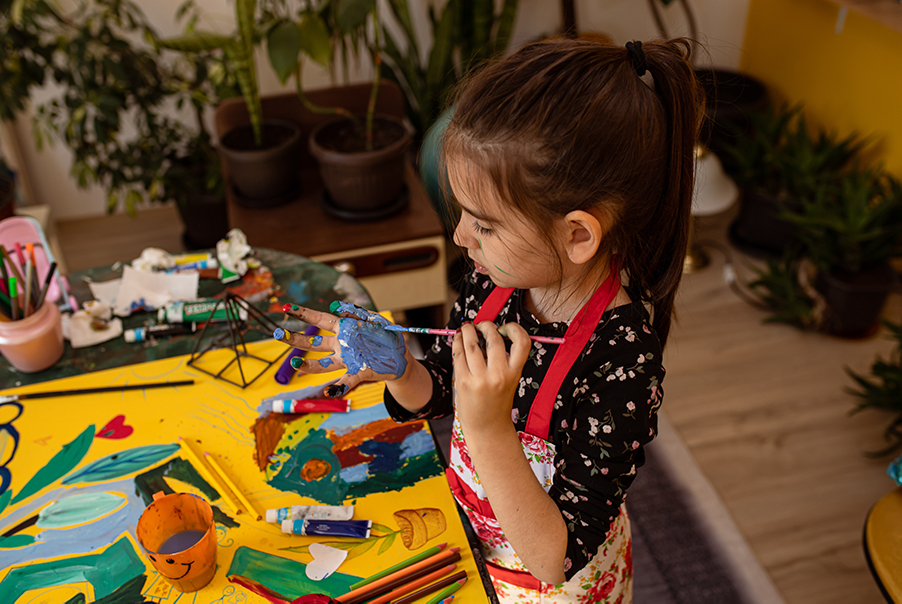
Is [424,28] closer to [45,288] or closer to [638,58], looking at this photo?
[45,288]

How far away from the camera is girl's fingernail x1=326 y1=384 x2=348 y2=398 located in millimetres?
772

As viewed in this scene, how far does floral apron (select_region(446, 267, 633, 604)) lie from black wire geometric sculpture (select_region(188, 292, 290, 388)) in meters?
0.33

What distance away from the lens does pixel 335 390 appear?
2.54 feet

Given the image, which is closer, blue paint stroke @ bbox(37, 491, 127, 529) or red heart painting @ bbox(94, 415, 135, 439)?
blue paint stroke @ bbox(37, 491, 127, 529)

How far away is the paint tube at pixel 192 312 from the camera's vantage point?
1.13 meters

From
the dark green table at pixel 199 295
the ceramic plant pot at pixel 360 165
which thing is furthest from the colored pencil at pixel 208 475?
the ceramic plant pot at pixel 360 165

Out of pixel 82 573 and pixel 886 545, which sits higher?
pixel 82 573

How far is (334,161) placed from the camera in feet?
5.59

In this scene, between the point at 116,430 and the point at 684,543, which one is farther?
the point at 684,543

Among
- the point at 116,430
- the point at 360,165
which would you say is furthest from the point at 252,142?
the point at 116,430

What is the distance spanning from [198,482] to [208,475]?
0.7 inches

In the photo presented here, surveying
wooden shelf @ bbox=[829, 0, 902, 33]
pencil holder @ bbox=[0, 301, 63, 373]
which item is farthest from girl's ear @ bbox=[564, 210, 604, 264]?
wooden shelf @ bbox=[829, 0, 902, 33]

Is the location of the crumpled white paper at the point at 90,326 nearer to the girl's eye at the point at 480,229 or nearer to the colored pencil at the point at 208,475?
the colored pencil at the point at 208,475

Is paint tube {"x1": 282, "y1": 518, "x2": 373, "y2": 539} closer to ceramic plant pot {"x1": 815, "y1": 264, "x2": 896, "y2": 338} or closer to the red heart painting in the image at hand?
the red heart painting
